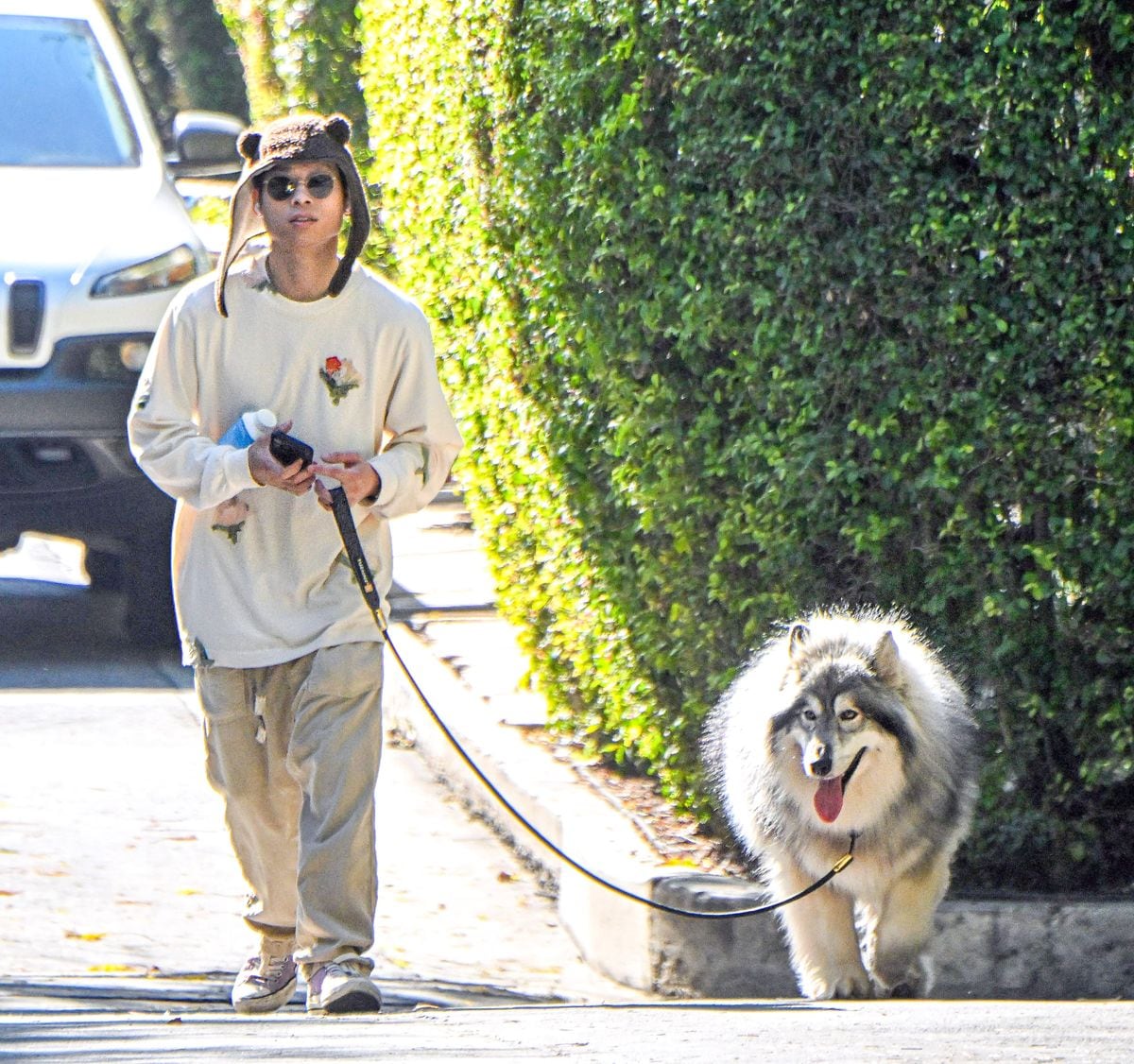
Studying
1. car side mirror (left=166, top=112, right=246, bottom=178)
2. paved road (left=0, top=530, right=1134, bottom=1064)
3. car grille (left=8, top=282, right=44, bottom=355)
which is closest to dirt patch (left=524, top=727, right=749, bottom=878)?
paved road (left=0, top=530, right=1134, bottom=1064)

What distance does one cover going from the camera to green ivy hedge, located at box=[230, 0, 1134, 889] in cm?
501

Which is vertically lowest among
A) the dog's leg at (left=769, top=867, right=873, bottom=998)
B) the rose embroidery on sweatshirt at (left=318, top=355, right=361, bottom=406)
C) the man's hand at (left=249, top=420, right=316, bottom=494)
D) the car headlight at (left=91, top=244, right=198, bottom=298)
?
the dog's leg at (left=769, top=867, right=873, bottom=998)

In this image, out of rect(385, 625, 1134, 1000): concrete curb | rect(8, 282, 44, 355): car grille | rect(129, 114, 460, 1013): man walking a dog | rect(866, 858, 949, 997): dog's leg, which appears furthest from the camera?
rect(8, 282, 44, 355): car grille

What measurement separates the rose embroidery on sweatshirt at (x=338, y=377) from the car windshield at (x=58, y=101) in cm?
507

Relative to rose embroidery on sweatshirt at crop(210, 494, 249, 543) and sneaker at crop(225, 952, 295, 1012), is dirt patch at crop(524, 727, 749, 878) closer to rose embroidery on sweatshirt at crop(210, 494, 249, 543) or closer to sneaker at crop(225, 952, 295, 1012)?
sneaker at crop(225, 952, 295, 1012)

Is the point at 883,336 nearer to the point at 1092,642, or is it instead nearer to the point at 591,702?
the point at 1092,642

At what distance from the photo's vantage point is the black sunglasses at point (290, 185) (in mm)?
4727

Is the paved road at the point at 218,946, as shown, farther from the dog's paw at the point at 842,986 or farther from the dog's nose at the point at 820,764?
the dog's nose at the point at 820,764

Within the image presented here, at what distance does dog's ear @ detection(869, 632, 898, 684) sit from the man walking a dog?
3.77 feet

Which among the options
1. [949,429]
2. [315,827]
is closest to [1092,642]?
[949,429]

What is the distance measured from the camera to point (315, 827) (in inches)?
189

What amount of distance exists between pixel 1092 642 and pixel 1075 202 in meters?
1.13

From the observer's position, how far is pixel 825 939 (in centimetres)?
523

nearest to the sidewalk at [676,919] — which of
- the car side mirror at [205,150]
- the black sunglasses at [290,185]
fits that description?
the black sunglasses at [290,185]
